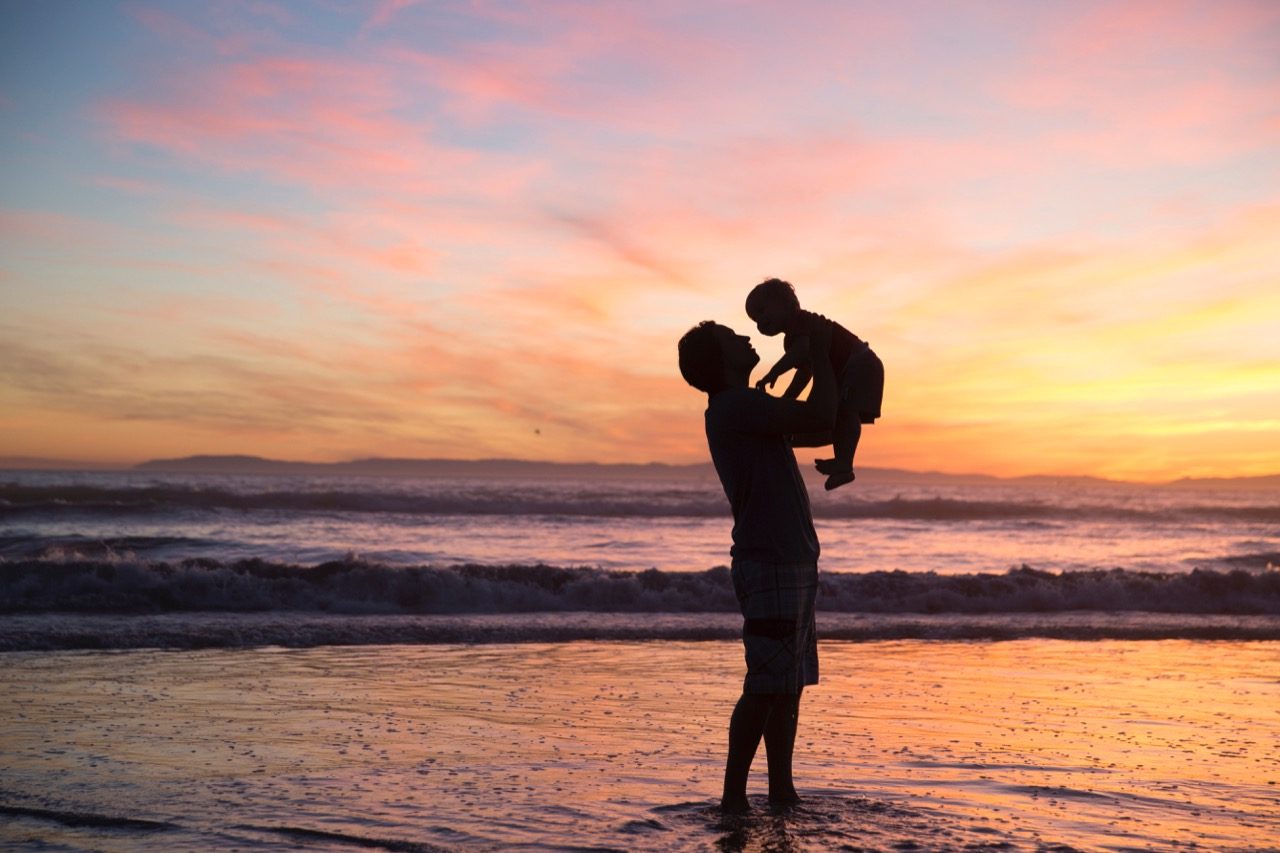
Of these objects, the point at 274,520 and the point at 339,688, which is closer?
the point at 339,688

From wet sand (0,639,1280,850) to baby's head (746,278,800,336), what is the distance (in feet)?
6.18

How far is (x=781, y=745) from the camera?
14.5 feet

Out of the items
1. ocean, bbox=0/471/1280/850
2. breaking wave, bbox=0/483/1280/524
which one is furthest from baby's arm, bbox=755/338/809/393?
breaking wave, bbox=0/483/1280/524

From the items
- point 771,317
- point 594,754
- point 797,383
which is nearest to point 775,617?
point 797,383

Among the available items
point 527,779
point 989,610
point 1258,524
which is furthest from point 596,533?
point 1258,524

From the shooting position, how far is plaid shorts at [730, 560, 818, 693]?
4156 millimetres

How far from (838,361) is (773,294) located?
34 centimetres

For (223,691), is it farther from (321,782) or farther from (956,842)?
(956,842)

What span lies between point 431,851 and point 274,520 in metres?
29.3

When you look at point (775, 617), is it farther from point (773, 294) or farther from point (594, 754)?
point (594, 754)

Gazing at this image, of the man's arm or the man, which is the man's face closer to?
the man

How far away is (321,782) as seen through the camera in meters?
4.92

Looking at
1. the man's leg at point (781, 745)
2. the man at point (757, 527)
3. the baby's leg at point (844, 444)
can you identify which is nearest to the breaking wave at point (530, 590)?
the man's leg at point (781, 745)

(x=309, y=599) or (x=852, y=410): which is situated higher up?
(x=852, y=410)
